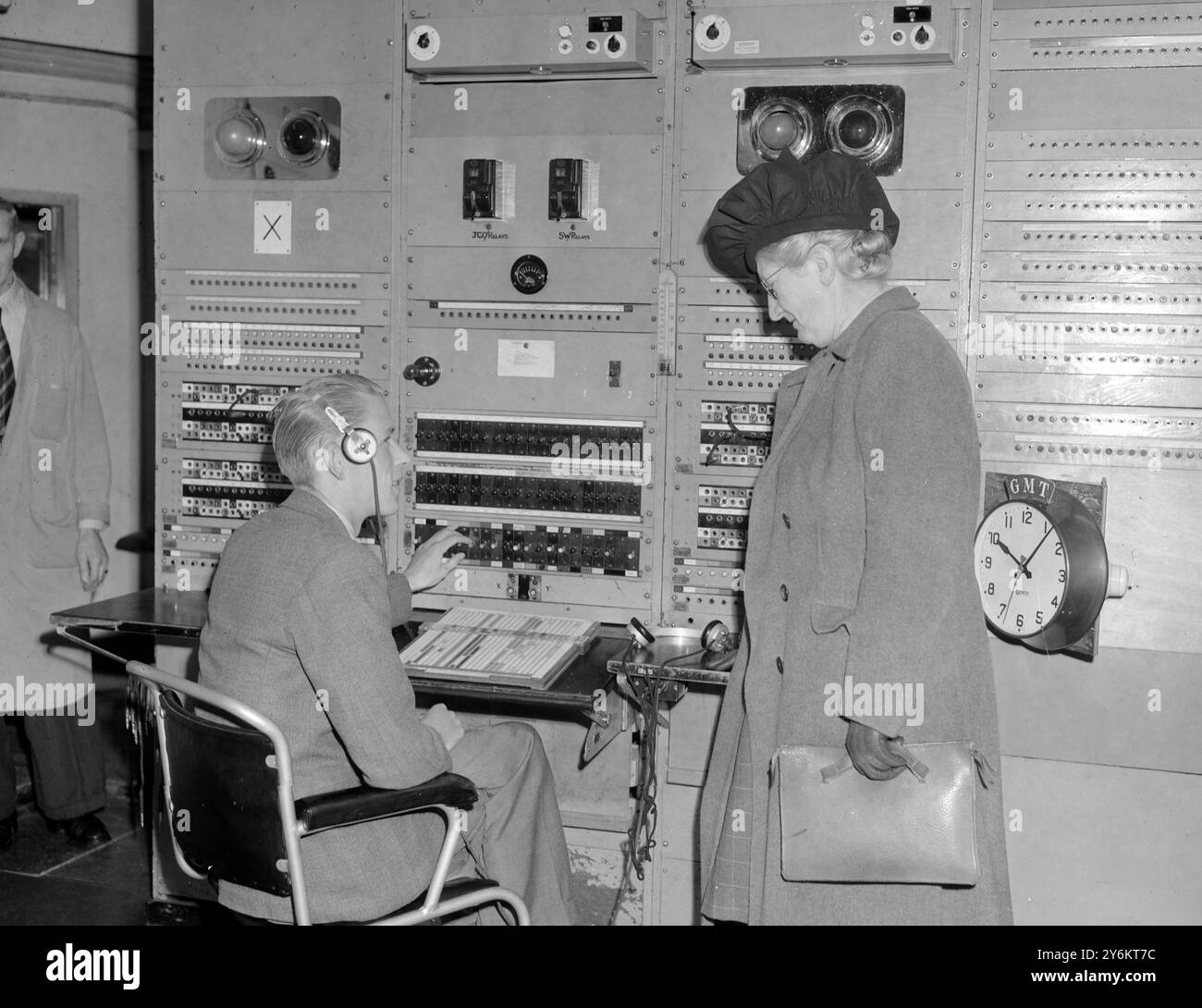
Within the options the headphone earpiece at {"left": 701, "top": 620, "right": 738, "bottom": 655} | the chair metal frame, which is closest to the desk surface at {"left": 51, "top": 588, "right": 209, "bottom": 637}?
the chair metal frame

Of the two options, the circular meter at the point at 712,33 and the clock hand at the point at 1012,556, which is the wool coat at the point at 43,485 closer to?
the circular meter at the point at 712,33

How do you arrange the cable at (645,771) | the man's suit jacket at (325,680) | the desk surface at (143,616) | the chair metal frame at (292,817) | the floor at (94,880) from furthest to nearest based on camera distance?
1. the floor at (94,880)
2. the desk surface at (143,616)
3. the cable at (645,771)
4. the man's suit jacket at (325,680)
5. the chair metal frame at (292,817)

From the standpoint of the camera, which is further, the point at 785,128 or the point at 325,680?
the point at 785,128

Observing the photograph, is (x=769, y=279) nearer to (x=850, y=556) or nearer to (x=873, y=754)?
(x=850, y=556)

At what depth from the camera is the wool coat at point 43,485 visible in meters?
4.29

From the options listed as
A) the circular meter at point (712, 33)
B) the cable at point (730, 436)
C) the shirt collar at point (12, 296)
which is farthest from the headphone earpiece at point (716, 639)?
the shirt collar at point (12, 296)

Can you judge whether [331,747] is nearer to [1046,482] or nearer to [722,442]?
[722,442]

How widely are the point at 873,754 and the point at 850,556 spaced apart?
37 centimetres

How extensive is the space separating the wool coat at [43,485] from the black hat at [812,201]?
280cm

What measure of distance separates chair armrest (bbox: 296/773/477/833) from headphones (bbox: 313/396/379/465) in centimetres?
64

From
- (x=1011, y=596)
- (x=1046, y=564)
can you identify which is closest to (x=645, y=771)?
(x=1011, y=596)
